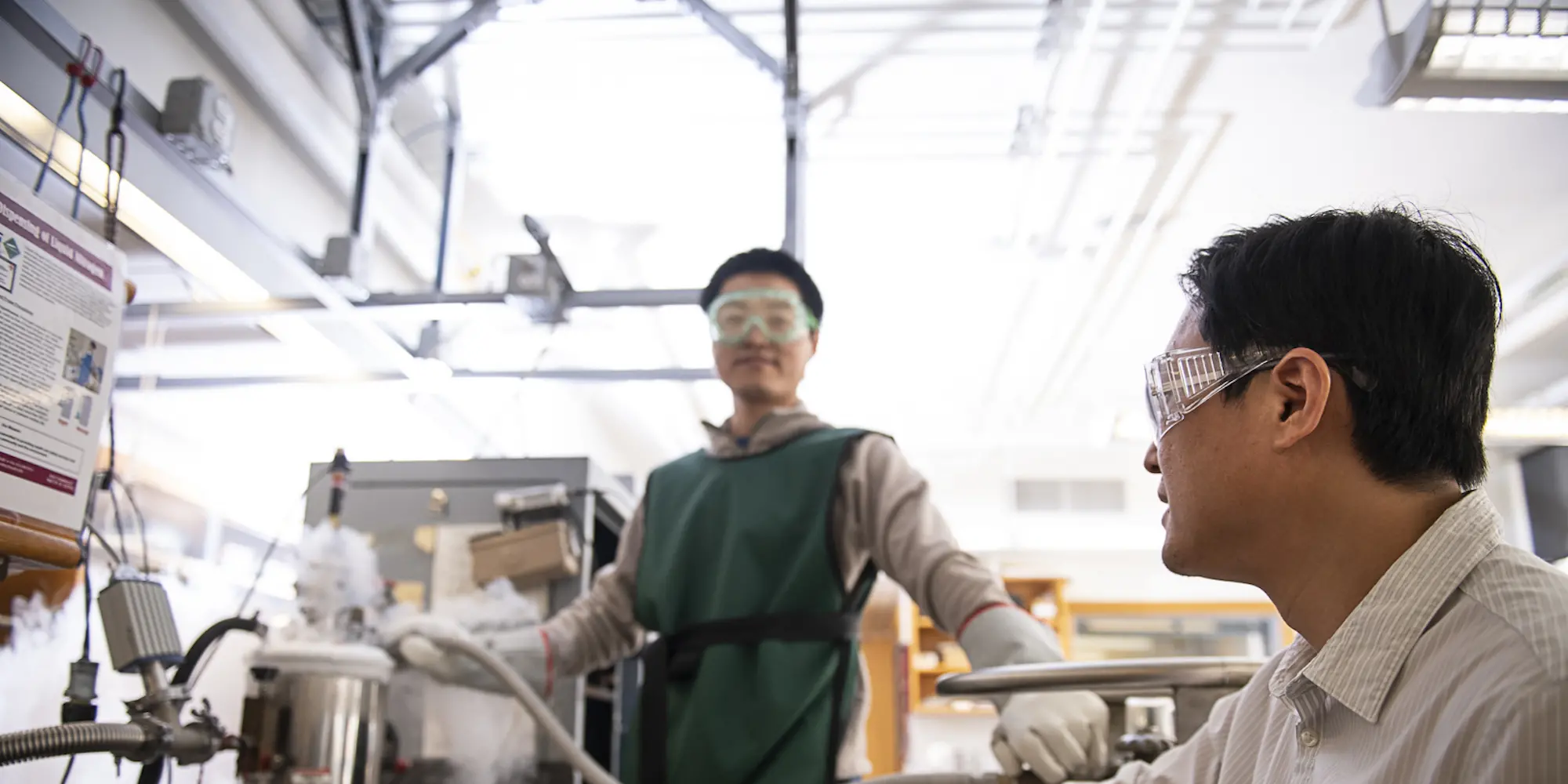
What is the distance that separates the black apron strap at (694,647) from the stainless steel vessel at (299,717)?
0.54 metres

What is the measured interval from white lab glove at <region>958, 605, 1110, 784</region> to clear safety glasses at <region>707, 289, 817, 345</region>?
87 centimetres

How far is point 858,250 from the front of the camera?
17.7 feet

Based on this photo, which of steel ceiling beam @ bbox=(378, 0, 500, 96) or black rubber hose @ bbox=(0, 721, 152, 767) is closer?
black rubber hose @ bbox=(0, 721, 152, 767)

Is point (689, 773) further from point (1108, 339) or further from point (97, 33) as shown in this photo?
point (1108, 339)

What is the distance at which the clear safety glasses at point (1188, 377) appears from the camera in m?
1.13

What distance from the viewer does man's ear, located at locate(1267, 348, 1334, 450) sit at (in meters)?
1.05

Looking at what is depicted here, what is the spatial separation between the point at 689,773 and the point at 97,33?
2027 mm

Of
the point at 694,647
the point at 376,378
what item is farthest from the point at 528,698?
the point at 376,378

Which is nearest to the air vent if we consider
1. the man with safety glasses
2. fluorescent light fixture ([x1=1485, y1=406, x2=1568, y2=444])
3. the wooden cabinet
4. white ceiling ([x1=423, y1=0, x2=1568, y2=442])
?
the wooden cabinet

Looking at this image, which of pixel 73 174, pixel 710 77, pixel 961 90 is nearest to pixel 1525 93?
pixel 961 90

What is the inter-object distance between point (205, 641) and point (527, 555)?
35.9 inches

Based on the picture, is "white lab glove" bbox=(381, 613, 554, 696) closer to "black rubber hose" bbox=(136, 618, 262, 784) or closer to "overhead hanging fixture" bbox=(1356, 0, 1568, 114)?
"black rubber hose" bbox=(136, 618, 262, 784)

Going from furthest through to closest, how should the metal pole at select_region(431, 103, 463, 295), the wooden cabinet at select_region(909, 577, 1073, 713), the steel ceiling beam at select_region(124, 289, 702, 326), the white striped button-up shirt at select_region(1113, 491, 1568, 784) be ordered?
1. the wooden cabinet at select_region(909, 577, 1073, 713)
2. the metal pole at select_region(431, 103, 463, 295)
3. the steel ceiling beam at select_region(124, 289, 702, 326)
4. the white striped button-up shirt at select_region(1113, 491, 1568, 784)

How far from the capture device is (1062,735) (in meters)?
1.74
